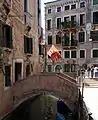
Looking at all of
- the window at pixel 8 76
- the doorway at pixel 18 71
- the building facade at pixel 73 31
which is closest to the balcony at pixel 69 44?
the building facade at pixel 73 31

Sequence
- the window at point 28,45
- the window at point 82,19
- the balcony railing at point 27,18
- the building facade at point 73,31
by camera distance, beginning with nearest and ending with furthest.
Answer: the balcony railing at point 27,18 → the window at point 28,45 → the building facade at point 73,31 → the window at point 82,19

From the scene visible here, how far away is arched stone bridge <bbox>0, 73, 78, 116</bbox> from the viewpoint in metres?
12.7

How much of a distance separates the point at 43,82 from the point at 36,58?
7546mm

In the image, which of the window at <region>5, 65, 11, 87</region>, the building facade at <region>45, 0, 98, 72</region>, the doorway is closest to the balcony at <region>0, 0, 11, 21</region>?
the window at <region>5, 65, 11, 87</region>

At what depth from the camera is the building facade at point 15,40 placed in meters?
11.9

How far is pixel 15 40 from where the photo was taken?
551 inches

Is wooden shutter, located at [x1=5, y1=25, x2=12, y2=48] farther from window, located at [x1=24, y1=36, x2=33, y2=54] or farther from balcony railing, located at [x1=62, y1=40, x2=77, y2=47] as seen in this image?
balcony railing, located at [x1=62, y1=40, x2=77, y2=47]

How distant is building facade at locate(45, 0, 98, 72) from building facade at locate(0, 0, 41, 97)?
511 inches

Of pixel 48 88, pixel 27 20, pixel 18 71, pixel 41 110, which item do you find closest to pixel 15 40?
pixel 18 71

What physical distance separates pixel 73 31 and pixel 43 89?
20583 mm

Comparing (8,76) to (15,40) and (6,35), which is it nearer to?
(6,35)

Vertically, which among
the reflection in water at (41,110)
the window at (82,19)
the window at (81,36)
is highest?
the window at (82,19)

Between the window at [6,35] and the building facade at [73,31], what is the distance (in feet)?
63.3

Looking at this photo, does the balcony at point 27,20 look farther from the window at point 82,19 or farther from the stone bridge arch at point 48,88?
the window at point 82,19
